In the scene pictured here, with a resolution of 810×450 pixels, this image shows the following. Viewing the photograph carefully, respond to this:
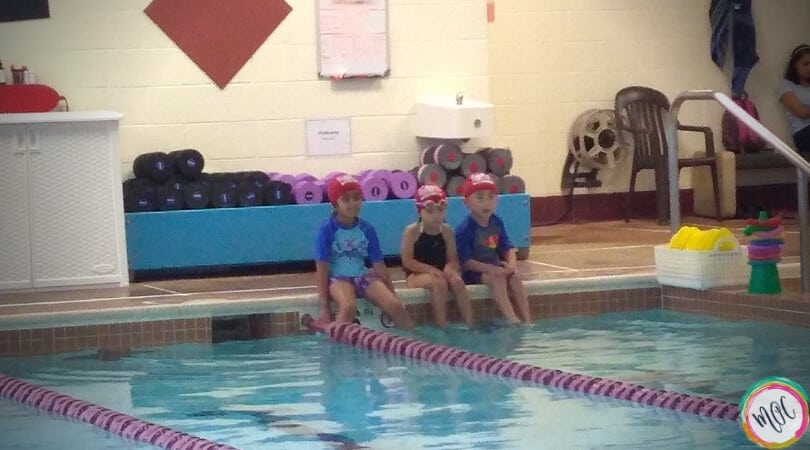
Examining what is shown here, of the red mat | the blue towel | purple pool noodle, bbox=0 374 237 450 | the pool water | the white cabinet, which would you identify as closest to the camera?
purple pool noodle, bbox=0 374 237 450

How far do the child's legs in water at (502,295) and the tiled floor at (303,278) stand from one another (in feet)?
1.67

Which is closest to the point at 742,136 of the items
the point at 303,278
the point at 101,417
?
the point at 303,278

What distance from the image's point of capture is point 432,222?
376 inches

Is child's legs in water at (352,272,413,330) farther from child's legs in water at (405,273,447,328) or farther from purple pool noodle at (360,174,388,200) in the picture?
purple pool noodle at (360,174,388,200)

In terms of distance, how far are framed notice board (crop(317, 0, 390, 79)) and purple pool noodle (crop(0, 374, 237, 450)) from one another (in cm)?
435

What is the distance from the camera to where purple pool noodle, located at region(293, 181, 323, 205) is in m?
10.9

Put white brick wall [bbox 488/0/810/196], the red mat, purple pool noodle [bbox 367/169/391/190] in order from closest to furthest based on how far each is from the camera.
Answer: the red mat, purple pool noodle [bbox 367/169/391/190], white brick wall [bbox 488/0/810/196]

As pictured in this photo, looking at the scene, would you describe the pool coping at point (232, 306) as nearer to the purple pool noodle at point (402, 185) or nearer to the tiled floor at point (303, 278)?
the tiled floor at point (303, 278)

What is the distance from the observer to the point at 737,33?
552 inches

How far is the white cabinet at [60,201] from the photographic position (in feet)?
32.7

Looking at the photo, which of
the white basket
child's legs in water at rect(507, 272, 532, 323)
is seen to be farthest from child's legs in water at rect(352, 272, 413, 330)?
the white basket

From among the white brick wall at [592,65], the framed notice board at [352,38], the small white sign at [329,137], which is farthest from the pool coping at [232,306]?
the white brick wall at [592,65]

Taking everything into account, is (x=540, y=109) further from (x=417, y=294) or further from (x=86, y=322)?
(x=86, y=322)

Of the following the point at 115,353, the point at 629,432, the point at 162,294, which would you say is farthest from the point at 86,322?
the point at 629,432
